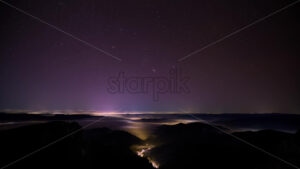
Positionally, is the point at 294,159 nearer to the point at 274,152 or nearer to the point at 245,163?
the point at 274,152

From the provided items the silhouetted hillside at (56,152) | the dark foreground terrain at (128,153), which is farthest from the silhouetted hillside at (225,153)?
the silhouetted hillside at (56,152)

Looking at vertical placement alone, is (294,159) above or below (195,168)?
above

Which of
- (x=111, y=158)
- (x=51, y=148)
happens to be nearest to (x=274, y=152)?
(x=111, y=158)

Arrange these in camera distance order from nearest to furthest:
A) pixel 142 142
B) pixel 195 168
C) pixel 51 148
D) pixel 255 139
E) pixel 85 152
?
1. pixel 51 148
2. pixel 195 168
3. pixel 85 152
4. pixel 255 139
5. pixel 142 142

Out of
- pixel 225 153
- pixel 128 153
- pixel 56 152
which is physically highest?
pixel 56 152

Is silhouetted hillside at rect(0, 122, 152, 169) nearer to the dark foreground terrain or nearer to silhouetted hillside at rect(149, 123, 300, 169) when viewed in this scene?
the dark foreground terrain

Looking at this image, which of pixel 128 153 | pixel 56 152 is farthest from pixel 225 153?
pixel 56 152

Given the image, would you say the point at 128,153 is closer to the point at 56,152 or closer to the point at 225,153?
the point at 56,152

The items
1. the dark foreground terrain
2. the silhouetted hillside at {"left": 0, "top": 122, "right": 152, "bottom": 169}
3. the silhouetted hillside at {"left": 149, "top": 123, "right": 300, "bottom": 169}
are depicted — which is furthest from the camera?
the silhouetted hillside at {"left": 149, "top": 123, "right": 300, "bottom": 169}

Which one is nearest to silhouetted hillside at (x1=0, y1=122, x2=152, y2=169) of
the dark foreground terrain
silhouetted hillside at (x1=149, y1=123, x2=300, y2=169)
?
the dark foreground terrain

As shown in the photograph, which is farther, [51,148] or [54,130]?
[54,130]

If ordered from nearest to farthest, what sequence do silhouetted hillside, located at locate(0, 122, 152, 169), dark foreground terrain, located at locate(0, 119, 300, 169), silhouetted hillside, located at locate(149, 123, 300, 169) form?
silhouetted hillside, located at locate(0, 122, 152, 169) < dark foreground terrain, located at locate(0, 119, 300, 169) < silhouetted hillside, located at locate(149, 123, 300, 169)
